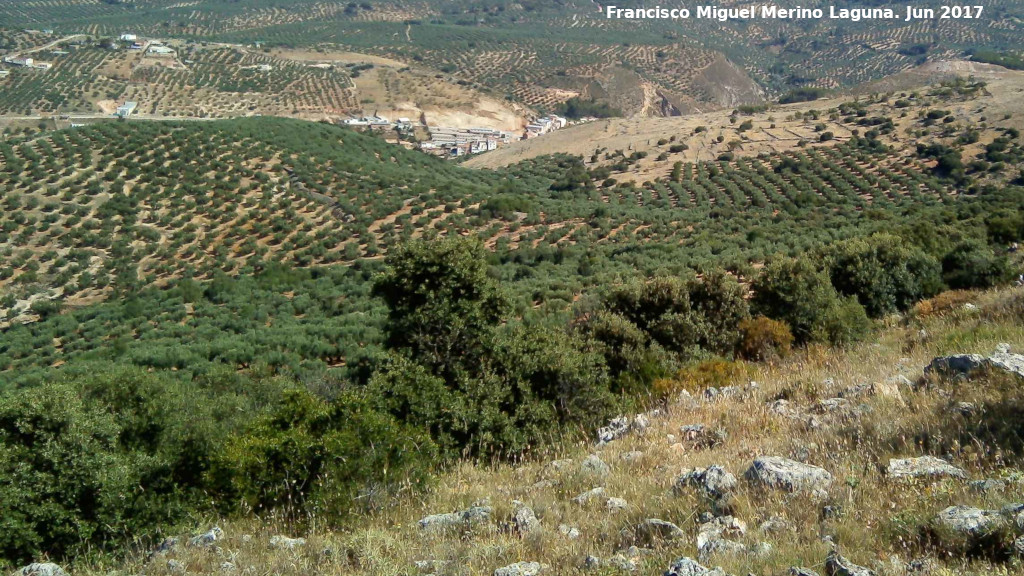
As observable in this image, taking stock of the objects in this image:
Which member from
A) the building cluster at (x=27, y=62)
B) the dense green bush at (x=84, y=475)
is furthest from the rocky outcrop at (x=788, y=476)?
the building cluster at (x=27, y=62)

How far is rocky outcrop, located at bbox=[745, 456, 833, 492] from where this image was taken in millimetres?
3859

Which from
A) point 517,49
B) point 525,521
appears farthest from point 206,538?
point 517,49

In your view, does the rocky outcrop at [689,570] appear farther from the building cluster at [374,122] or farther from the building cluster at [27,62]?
the building cluster at [27,62]

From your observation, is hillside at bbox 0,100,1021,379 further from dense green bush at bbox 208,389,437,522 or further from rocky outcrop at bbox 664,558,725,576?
rocky outcrop at bbox 664,558,725,576

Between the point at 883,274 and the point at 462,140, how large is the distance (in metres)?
70.8

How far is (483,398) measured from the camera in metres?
8.05

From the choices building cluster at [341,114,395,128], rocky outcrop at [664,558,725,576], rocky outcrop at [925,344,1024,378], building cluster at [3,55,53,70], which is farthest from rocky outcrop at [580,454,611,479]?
building cluster at [3,55,53,70]

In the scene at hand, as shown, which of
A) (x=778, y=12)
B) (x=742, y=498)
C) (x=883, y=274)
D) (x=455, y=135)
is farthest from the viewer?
(x=778, y=12)

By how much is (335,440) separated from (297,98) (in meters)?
84.4

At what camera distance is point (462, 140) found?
8125 cm

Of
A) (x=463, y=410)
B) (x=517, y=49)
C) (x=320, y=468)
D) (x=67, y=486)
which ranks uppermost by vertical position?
(x=67, y=486)

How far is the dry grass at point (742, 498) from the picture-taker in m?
3.32

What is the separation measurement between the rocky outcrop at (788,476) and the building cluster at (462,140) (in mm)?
71754

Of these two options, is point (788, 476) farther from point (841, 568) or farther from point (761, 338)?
point (761, 338)
